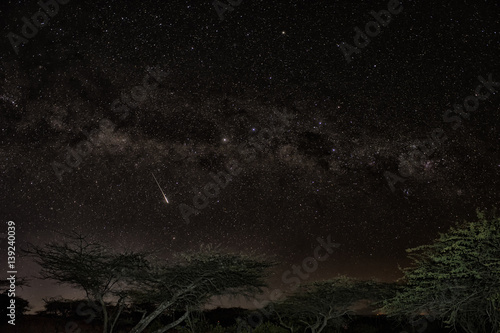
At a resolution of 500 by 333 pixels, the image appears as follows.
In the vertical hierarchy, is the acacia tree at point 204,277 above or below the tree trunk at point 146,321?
above

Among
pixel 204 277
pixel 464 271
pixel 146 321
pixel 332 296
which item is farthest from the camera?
pixel 332 296

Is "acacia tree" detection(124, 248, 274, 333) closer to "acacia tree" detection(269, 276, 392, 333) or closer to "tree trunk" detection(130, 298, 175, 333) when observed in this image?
"tree trunk" detection(130, 298, 175, 333)

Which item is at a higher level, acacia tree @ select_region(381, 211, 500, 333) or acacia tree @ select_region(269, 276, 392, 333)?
acacia tree @ select_region(269, 276, 392, 333)

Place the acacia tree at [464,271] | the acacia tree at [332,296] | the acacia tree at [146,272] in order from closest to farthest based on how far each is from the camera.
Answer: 1. the acacia tree at [464,271]
2. the acacia tree at [146,272]
3. the acacia tree at [332,296]

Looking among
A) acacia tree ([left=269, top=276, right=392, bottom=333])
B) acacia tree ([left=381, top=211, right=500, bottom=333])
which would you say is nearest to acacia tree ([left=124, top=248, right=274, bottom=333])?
acacia tree ([left=381, top=211, right=500, bottom=333])

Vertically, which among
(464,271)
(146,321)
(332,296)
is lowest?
(464,271)

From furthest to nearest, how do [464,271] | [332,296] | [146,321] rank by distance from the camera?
[332,296]
[146,321]
[464,271]

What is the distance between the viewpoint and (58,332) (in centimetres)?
2116

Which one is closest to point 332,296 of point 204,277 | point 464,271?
point 204,277

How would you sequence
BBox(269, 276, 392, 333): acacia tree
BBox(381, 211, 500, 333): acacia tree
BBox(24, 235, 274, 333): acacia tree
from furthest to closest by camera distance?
BBox(269, 276, 392, 333): acacia tree, BBox(24, 235, 274, 333): acacia tree, BBox(381, 211, 500, 333): acacia tree

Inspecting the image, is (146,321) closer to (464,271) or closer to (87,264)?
(87,264)

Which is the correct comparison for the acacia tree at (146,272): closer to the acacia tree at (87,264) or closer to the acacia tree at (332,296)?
the acacia tree at (87,264)

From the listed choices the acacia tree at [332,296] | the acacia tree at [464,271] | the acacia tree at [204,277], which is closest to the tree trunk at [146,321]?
the acacia tree at [204,277]

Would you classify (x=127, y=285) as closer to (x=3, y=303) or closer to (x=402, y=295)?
(x=402, y=295)
